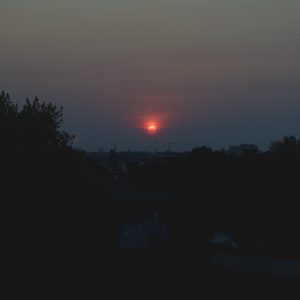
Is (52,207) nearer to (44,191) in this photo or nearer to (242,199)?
(44,191)

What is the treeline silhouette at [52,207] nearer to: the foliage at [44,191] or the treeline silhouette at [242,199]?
the foliage at [44,191]

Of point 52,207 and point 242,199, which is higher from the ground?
point 52,207

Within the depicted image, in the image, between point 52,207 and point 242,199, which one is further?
point 242,199

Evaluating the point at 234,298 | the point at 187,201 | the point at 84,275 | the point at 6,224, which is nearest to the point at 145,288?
the point at 84,275

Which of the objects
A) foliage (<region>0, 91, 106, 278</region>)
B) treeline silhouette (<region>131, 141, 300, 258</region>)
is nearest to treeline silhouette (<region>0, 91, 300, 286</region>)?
foliage (<region>0, 91, 106, 278</region>)

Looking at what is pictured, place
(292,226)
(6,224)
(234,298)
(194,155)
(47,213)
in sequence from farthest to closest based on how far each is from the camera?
(194,155), (292,226), (234,298), (47,213), (6,224)

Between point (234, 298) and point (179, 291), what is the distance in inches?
120

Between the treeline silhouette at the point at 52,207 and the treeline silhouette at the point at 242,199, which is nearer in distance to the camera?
the treeline silhouette at the point at 52,207

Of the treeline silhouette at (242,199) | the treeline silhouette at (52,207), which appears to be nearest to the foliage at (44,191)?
the treeline silhouette at (52,207)

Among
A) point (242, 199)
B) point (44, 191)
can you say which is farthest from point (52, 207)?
point (242, 199)

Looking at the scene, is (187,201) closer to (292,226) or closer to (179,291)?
(292,226)

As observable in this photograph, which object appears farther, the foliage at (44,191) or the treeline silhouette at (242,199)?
the treeline silhouette at (242,199)

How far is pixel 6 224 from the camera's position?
1784 cm

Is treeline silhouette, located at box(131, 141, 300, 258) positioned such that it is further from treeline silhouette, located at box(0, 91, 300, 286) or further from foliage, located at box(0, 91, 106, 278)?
foliage, located at box(0, 91, 106, 278)
